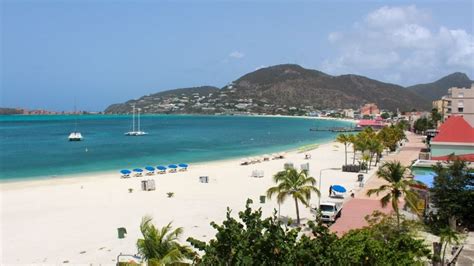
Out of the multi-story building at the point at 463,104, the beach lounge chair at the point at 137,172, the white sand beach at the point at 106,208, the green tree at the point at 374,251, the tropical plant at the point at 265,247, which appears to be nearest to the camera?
the tropical plant at the point at 265,247

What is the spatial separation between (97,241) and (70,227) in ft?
12.1

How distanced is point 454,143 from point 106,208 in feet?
78.3

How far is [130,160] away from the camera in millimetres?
59688

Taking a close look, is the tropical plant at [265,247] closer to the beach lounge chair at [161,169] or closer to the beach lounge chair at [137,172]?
the beach lounge chair at [137,172]

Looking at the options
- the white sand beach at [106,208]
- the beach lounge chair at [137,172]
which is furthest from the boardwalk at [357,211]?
the beach lounge chair at [137,172]

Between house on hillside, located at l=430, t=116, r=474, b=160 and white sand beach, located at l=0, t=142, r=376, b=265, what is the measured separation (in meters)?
7.95

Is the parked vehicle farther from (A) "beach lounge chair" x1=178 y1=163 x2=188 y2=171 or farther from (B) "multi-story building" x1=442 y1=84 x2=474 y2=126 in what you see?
(B) "multi-story building" x1=442 y1=84 x2=474 y2=126

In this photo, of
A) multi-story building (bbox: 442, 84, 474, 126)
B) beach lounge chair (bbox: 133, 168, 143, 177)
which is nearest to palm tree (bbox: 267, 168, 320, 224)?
beach lounge chair (bbox: 133, 168, 143, 177)

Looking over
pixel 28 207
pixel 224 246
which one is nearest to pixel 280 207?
pixel 28 207

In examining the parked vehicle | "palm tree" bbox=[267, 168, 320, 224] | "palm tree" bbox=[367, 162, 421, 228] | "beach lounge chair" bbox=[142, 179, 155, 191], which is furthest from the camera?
"beach lounge chair" bbox=[142, 179, 155, 191]

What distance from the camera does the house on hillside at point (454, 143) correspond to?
102 feet

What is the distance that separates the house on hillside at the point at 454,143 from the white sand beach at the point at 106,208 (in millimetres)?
7950

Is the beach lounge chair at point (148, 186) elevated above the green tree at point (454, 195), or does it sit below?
below

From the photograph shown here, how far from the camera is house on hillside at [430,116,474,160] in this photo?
102 feet
